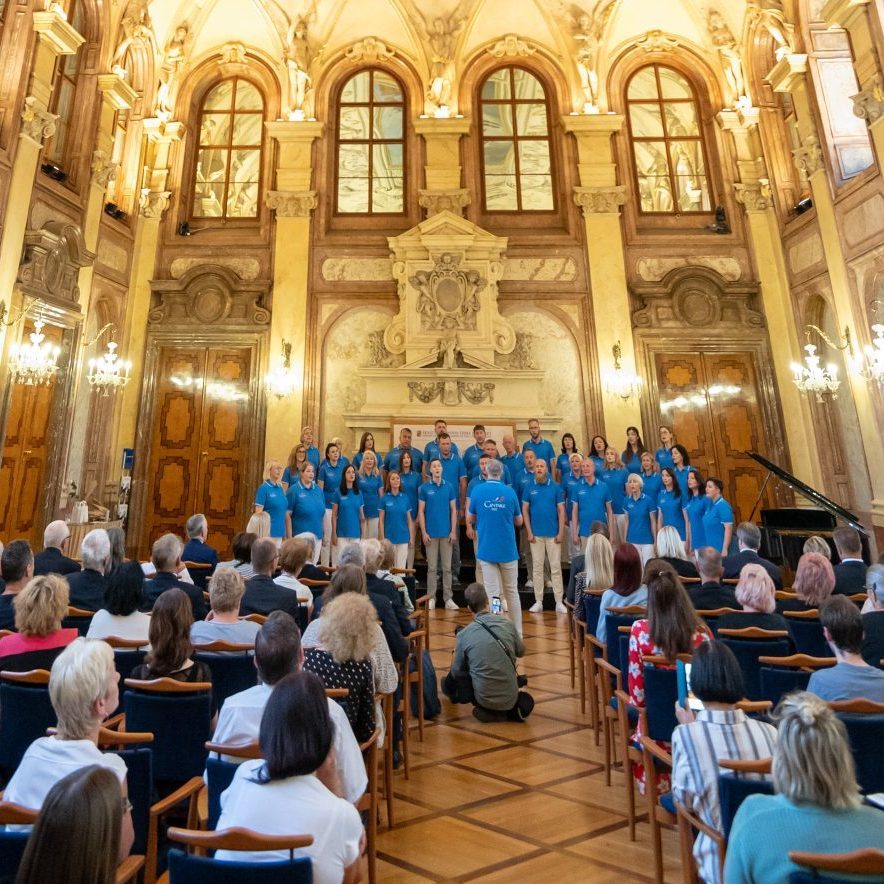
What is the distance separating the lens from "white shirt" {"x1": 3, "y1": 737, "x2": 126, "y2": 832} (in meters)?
1.62

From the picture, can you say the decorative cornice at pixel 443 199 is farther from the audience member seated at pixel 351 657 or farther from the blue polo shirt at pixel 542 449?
the audience member seated at pixel 351 657

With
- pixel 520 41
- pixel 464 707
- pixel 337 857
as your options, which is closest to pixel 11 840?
pixel 337 857

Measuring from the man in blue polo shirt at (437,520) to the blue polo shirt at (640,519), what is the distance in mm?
2131

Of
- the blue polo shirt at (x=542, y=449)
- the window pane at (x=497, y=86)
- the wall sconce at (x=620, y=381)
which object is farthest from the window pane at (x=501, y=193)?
the blue polo shirt at (x=542, y=449)

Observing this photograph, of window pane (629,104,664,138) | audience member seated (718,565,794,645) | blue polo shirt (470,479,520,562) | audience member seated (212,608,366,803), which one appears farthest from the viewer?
window pane (629,104,664,138)

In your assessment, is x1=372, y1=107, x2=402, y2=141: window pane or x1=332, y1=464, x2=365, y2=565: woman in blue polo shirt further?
x1=372, y1=107, x2=402, y2=141: window pane

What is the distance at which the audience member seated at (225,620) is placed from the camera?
115 inches

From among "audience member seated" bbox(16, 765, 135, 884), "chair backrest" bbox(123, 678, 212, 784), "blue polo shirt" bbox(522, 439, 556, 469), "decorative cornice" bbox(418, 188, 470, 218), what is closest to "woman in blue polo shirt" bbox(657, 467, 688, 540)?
"blue polo shirt" bbox(522, 439, 556, 469)

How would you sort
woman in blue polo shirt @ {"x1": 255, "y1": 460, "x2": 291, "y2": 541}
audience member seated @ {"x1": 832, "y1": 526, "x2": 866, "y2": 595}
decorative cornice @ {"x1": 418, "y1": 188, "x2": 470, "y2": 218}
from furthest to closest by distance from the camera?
decorative cornice @ {"x1": 418, "y1": 188, "x2": 470, "y2": 218} → woman in blue polo shirt @ {"x1": 255, "y1": 460, "x2": 291, "y2": 541} → audience member seated @ {"x1": 832, "y1": 526, "x2": 866, "y2": 595}

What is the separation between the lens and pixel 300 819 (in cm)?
146

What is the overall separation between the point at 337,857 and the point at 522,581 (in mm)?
7398

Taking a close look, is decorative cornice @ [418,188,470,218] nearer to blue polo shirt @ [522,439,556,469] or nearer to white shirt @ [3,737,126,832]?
blue polo shirt @ [522,439,556,469]

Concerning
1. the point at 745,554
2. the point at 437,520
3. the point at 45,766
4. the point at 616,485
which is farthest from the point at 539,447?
the point at 45,766

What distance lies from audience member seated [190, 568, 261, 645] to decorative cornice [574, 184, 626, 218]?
1024 cm
